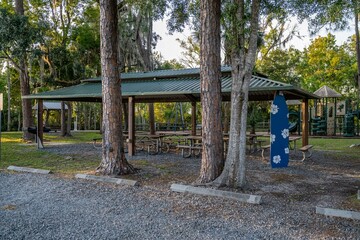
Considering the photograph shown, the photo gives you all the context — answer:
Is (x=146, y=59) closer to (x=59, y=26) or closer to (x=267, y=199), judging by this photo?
(x=59, y=26)

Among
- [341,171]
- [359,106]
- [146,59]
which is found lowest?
[341,171]

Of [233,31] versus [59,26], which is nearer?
[233,31]

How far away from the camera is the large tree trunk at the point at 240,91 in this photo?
5.59m

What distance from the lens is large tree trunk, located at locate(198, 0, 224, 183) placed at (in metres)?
5.86

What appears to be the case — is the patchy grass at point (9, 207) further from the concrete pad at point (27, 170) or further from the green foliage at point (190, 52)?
the green foliage at point (190, 52)

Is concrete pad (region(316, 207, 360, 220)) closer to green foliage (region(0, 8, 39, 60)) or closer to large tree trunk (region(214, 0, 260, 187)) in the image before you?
large tree trunk (region(214, 0, 260, 187))

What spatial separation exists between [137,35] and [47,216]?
1567cm

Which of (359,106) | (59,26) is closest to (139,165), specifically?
(59,26)

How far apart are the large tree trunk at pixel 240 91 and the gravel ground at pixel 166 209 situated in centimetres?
48

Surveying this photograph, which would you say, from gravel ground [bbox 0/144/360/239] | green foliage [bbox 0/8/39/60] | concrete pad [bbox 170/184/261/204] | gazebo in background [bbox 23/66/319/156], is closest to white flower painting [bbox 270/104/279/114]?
gazebo in background [bbox 23/66/319/156]

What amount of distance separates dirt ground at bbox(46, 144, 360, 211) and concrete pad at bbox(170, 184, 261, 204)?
1.11 ft

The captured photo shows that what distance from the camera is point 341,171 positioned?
7.95m

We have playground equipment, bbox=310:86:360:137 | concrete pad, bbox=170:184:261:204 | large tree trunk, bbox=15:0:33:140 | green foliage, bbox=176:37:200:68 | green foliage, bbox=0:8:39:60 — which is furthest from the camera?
green foliage, bbox=176:37:200:68

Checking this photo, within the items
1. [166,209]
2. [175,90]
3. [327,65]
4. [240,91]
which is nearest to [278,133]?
[240,91]
